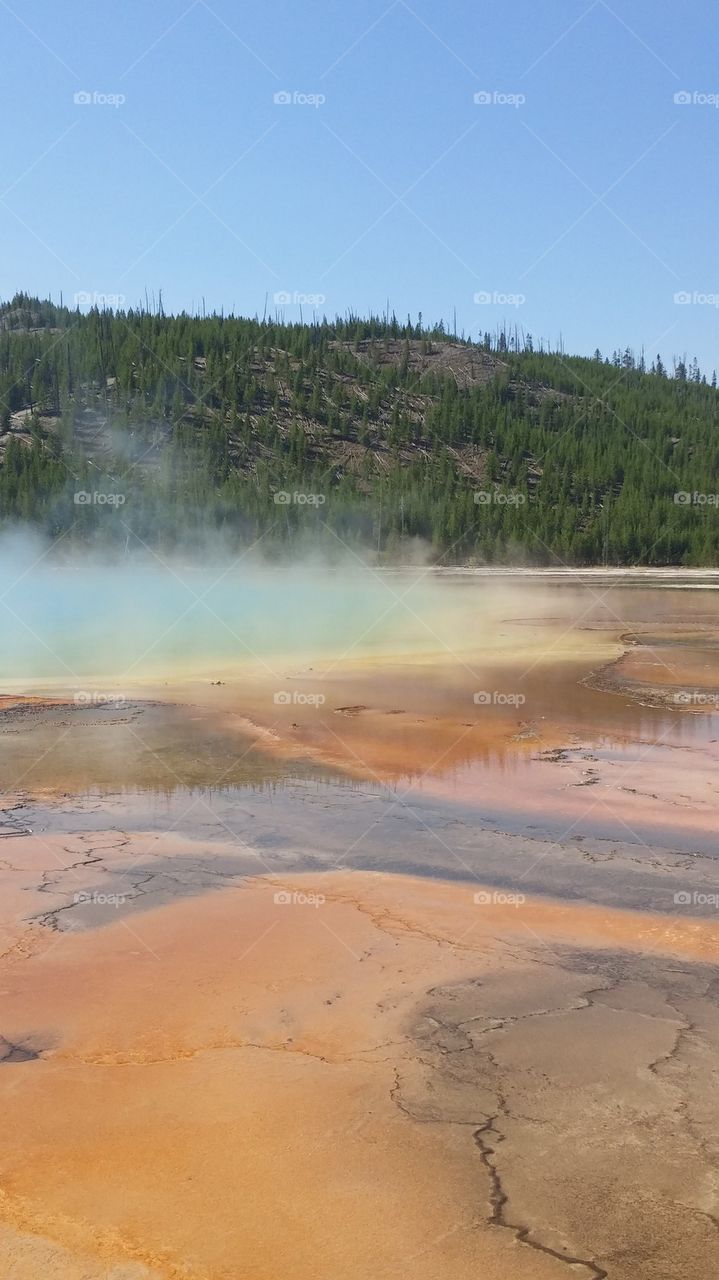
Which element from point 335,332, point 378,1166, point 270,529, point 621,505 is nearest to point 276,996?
point 378,1166

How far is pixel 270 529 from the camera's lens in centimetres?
7919

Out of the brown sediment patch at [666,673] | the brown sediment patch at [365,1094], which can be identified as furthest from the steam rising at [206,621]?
the brown sediment patch at [365,1094]

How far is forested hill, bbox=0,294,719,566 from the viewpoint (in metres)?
81.4

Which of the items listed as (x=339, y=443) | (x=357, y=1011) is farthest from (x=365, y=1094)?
(x=339, y=443)

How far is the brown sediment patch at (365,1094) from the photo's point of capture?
4.76 meters

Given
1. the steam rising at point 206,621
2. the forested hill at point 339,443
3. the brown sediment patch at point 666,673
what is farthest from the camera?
the forested hill at point 339,443

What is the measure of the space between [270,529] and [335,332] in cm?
6565

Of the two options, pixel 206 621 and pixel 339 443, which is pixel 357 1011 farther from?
pixel 339 443

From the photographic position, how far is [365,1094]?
19.4 ft

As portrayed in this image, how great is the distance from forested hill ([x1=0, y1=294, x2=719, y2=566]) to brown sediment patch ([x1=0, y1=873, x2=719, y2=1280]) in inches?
2741

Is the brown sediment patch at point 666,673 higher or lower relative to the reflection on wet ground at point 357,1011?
lower

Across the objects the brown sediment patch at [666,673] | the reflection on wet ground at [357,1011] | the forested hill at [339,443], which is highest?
the forested hill at [339,443]

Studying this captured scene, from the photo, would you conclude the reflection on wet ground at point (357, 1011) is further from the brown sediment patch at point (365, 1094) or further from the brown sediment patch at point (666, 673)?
the brown sediment patch at point (666, 673)

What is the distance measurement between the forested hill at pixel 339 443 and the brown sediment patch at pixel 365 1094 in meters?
69.6
